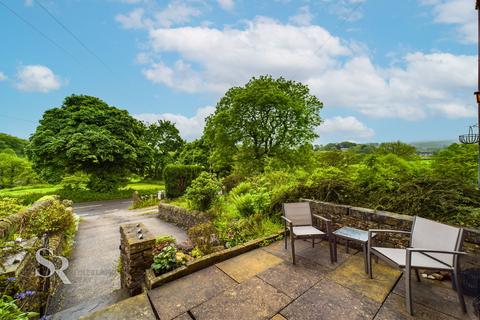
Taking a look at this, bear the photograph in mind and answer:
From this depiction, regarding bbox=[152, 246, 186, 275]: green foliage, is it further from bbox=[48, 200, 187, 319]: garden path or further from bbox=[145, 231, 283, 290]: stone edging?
bbox=[48, 200, 187, 319]: garden path

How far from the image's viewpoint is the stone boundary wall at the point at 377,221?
2582 millimetres

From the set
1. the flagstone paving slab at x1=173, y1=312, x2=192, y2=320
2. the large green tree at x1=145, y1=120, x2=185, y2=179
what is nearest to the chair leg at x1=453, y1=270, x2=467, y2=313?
the flagstone paving slab at x1=173, y1=312, x2=192, y2=320

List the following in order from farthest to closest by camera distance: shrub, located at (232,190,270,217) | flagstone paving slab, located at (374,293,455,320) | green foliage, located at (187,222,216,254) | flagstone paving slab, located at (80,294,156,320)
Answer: shrub, located at (232,190,270,217) → green foliage, located at (187,222,216,254) → flagstone paving slab, located at (80,294,156,320) → flagstone paving slab, located at (374,293,455,320)

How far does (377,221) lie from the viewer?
133 inches

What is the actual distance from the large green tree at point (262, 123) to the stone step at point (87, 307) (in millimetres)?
11302

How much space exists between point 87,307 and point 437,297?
426 cm

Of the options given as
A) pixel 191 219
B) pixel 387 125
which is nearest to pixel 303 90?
pixel 387 125

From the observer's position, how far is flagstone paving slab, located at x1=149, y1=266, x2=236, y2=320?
2.20 metres

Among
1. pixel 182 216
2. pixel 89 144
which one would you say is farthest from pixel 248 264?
pixel 89 144

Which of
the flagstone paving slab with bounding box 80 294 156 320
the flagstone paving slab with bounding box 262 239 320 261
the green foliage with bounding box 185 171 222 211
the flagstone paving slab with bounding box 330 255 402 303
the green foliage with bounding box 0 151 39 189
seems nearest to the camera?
the flagstone paving slab with bounding box 80 294 156 320

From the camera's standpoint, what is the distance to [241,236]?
14.2ft

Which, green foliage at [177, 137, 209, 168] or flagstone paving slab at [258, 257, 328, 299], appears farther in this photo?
green foliage at [177, 137, 209, 168]

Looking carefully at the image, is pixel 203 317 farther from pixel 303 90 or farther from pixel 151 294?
pixel 303 90

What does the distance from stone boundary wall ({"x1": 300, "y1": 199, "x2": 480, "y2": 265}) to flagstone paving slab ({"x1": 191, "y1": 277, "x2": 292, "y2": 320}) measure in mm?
2162
